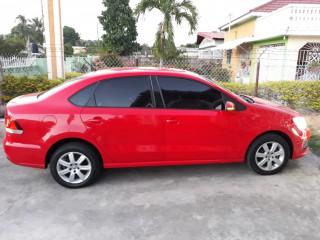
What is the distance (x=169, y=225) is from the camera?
121 inches

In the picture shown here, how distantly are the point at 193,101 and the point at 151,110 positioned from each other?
23.2 inches

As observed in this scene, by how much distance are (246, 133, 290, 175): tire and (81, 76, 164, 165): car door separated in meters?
1.33

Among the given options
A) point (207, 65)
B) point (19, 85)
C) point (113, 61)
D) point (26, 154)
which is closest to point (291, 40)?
point (207, 65)

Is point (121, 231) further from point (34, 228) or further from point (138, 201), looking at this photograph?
point (34, 228)

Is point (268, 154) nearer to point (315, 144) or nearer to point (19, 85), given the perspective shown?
point (315, 144)

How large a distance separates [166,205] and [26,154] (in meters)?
1.88

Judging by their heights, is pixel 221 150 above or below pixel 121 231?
above

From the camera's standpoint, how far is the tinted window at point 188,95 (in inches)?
154

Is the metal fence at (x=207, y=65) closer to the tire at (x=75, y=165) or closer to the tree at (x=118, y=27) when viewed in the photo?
the tree at (x=118, y=27)

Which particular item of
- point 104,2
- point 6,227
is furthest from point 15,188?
point 104,2

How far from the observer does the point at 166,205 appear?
3473mm

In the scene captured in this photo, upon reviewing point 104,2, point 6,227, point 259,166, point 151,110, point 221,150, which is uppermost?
point 104,2

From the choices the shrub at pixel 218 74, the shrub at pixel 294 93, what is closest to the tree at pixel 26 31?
the shrub at pixel 218 74

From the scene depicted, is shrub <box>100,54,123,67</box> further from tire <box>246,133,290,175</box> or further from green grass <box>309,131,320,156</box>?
tire <box>246,133,290,175</box>
